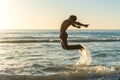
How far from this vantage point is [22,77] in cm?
1473

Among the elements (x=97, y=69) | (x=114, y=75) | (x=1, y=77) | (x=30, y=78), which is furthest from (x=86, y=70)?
(x=1, y=77)

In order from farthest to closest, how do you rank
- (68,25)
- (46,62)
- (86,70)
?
(46,62) < (86,70) < (68,25)

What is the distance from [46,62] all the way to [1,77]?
5.91 m

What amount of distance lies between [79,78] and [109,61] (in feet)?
21.2

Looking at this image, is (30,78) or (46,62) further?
(46,62)

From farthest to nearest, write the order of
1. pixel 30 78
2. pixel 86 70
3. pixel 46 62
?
pixel 46 62
pixel 86 70
pixel 30 78

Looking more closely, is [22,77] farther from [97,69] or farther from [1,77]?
[97,69]

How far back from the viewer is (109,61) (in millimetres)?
20734

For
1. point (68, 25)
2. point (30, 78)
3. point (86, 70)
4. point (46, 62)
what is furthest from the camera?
point (46, 62)

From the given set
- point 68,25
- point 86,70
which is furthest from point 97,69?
point 68,25

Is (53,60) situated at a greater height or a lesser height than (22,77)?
lesser

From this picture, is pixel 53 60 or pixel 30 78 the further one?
pixel 53 60

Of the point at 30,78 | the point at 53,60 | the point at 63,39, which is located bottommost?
the point at 53,60

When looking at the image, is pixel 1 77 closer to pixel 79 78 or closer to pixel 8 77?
pixel 8 77
